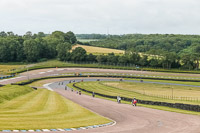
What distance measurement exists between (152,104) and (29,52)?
125842 millimetres

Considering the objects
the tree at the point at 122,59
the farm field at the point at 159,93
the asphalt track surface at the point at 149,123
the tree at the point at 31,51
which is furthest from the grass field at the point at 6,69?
the asphalt track surface at the point at 149,123

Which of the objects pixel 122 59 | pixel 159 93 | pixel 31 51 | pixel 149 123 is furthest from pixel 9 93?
pixel 31 51

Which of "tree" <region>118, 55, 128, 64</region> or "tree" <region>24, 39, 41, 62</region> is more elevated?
"tree" <region>24, 39, 41, 62</region>

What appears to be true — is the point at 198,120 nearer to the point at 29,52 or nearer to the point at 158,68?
the point at 158,68

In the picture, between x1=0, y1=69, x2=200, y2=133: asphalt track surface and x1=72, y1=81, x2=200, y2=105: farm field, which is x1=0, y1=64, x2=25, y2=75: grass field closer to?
x1=72, y1=81, x2=200, y2=105: farm field

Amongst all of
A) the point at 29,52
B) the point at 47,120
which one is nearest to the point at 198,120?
the point at 47,120

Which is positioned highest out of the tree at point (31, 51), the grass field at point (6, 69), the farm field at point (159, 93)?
the tree at point (31, 51)

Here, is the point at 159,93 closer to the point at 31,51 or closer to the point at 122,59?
the point at 122,59

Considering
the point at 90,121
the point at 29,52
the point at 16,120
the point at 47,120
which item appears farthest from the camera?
the point at 29,52

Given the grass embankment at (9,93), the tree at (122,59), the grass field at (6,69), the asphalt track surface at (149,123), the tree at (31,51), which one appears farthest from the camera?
the tree at (31,51)

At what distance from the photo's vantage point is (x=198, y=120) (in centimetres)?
3152

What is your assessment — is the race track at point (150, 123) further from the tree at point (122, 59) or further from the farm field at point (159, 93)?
the tree at point (122, 59)

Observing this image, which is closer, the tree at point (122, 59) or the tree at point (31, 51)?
the tree at point (122, 59)

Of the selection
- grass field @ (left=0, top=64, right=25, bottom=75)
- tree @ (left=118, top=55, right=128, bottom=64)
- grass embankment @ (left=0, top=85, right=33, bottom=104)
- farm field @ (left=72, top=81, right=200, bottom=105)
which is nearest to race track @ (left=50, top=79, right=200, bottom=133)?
grass embankment @ (left=0, top=85, right=33, bottom=104)
